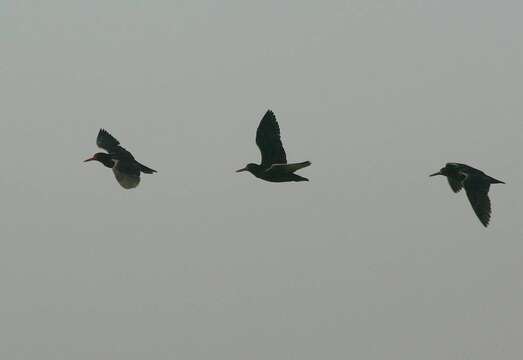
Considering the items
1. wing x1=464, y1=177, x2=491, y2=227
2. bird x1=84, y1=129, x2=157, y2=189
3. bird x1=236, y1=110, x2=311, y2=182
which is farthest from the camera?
bird x1=84, y1=129, x2=157, y2=189

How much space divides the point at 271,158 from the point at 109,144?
18.1 ft

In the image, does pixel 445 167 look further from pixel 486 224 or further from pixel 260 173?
pixel 260 173

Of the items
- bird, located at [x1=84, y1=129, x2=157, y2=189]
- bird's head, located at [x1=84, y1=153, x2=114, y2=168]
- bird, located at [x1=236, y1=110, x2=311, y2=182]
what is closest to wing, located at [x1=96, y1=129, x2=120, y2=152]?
bird, located at [x1=84, y1=129, x2=157, y2=189]

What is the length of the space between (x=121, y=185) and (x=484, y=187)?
8308mm

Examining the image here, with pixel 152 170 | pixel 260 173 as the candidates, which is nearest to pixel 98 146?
pixel 152 170

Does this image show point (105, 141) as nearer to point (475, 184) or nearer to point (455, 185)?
point (455, 185)

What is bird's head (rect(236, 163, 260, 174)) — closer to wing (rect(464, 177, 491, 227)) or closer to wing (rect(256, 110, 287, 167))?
wing (rect(256, 110, 287, 167))

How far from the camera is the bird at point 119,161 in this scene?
28.2 metres

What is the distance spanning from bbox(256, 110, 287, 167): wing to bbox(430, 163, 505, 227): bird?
383cm

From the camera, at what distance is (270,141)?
2686 centimetres

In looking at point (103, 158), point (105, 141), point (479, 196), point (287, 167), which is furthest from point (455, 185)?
point (105, 141)

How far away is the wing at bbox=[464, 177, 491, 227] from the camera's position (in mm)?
26266

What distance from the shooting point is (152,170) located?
2875cm

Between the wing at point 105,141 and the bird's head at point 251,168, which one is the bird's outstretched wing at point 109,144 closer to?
the wing at point 105,141
